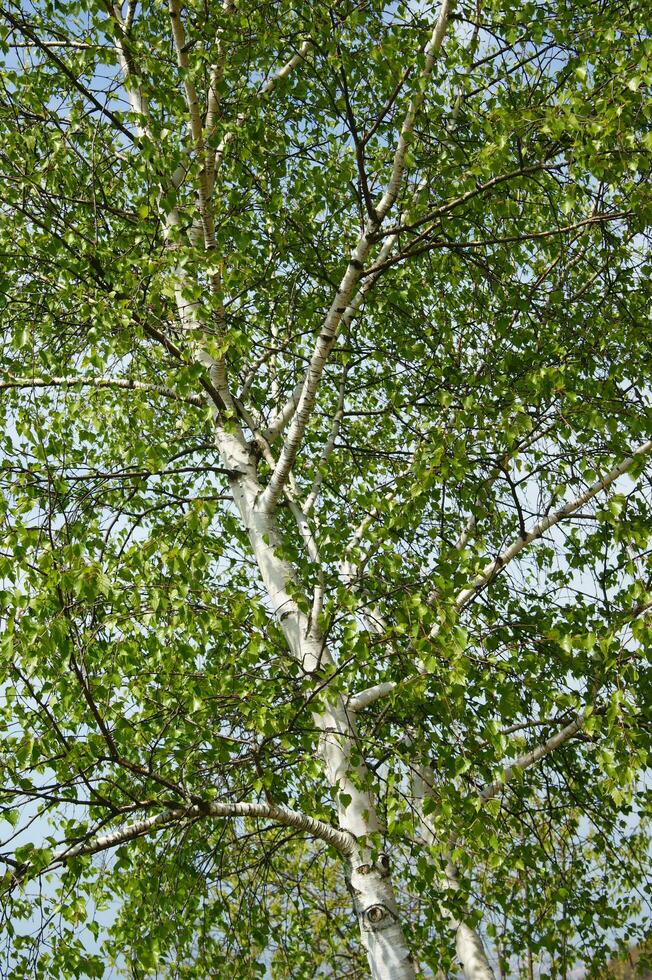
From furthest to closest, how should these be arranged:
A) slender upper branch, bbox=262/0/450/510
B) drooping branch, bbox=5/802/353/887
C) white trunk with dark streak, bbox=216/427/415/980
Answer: slender upper branch, bbox=262/0/450/510 → white trunk with dark streak, bbox=216/427/415/980 → drooping branch, bbox=5/802/353/887

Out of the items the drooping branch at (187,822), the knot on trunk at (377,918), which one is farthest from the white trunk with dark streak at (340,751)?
the drooping branch at (187,822)

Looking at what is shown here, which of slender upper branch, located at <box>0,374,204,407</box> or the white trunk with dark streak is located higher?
slender upper branch, located at <box>0,374,204,407</box>

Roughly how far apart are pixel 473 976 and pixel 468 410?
4.14 m

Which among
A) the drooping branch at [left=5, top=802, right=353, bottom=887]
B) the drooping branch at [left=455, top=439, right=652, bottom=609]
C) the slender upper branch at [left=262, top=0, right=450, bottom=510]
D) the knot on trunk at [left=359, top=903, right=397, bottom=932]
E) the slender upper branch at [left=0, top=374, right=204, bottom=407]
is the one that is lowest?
the knot on trunk at [left=359, top=903, right=397, bottom=932]

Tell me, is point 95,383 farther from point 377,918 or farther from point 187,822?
point 377,918

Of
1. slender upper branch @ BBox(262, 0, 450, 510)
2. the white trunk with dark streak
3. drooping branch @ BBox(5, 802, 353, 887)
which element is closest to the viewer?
drooping branch @ BBox(5, 802, 353, 887)

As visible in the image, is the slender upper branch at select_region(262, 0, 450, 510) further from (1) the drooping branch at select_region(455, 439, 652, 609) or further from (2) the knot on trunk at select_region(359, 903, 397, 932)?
(2) the knot on trunk at select_region(359, 903, 397, 932)

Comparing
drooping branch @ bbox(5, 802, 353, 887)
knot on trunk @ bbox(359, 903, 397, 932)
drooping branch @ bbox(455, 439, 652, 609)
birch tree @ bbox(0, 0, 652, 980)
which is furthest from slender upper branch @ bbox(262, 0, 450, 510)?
knot on trunk @ bbox(359, 903, 397, 932)

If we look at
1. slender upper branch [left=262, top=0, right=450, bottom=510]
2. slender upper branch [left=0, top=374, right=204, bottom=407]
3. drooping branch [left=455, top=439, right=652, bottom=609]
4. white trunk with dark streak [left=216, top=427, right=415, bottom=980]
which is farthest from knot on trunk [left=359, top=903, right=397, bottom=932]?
slender upper branch [left=0, top=374, right=204, bottom=407]

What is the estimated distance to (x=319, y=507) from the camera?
25.5 feet

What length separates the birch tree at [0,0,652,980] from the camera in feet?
13.9

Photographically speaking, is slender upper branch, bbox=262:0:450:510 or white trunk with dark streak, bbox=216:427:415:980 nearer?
white trunk with dark streak, bbox=216:427:415:980

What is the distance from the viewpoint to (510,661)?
454 cm

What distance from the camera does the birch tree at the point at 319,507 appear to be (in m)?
4.22
